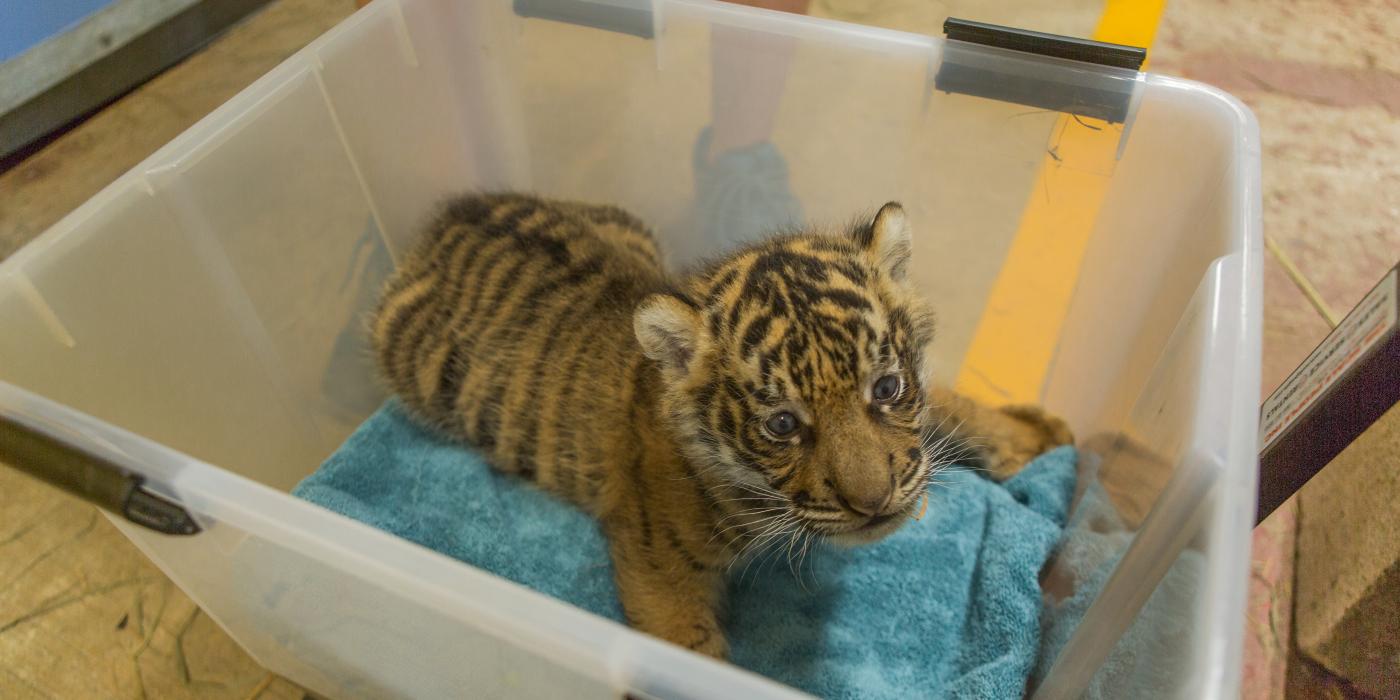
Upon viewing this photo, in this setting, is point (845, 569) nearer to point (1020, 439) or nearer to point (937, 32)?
point (1020, 439)

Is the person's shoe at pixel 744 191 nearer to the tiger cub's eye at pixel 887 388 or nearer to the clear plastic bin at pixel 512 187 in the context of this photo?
the clear plastic bin at pixel 512 187

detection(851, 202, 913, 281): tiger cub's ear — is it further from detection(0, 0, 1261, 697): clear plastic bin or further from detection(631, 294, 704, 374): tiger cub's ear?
detection(0, 0, 1261, 697): clear plastic bin

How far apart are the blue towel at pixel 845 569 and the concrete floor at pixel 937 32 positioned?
35 centimetres

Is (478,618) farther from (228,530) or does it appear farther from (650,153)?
(650,153)

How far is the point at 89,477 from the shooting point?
2.87 ft

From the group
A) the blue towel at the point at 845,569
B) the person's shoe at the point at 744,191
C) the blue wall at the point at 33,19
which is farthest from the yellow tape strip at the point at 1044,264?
the blue wall at the point at 33,19

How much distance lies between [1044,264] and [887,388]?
2.33 ft

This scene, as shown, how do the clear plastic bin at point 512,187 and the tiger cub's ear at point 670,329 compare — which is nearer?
the clear plastic bin at point 512,187

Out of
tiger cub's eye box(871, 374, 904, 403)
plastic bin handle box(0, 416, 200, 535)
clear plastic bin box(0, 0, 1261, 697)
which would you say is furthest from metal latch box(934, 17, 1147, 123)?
plastic bin handle box(0, 416, 200, 535)

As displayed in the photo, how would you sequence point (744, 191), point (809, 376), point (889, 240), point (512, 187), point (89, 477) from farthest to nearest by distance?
1. point (512, 187)
2. point (744, 191)
3. point (889, 240)
4. point (809, 376)
5. point (89, 477)

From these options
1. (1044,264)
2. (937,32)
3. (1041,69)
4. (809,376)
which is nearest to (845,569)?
(809,376)

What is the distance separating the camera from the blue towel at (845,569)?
1.28m

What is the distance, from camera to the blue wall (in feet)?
5.77

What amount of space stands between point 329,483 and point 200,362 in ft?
1.00
